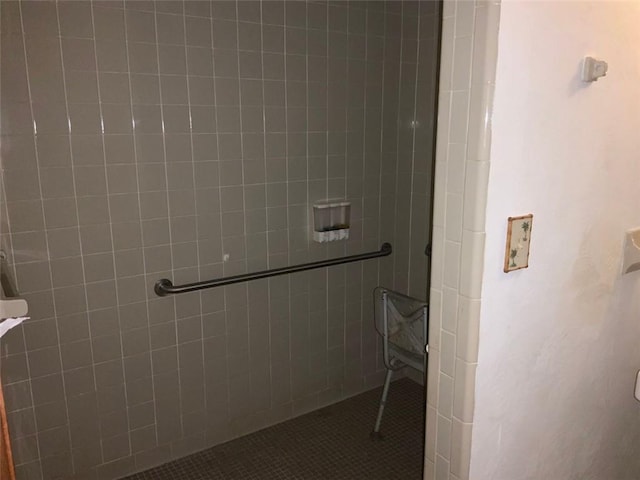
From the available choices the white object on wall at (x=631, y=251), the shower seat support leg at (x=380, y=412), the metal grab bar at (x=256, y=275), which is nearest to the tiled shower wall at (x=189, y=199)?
the metal grab bar at (x=256, y=275)

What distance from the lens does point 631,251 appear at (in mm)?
1526

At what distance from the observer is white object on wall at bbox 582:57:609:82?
4.07 ft

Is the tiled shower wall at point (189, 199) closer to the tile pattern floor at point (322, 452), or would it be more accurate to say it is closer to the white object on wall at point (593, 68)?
the tile pattern floor at point (322, 452)

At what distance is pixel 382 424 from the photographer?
2.70 m

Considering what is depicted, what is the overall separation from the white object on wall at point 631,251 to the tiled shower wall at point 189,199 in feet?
4.70

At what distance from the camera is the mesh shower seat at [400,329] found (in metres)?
2.31

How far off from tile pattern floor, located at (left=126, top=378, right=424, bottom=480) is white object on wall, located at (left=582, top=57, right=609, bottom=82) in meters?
1.68

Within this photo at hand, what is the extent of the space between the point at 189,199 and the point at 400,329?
1.14 metres

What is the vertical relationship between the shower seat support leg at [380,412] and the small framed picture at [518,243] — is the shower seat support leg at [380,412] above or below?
below

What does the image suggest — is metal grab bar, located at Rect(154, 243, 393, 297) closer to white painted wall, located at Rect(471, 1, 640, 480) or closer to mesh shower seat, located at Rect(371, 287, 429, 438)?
mesh shower seat, located at Rect(371, 287, 429, 438)

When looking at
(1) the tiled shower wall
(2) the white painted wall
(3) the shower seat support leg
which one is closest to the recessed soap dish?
(1) the tiled shower wall

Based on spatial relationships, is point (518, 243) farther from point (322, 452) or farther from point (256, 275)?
point (322, 452)

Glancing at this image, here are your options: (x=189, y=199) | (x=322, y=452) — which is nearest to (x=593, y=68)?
(x=189, y=199)

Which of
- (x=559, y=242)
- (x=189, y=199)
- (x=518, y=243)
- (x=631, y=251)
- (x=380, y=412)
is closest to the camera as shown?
(x=518, y=243)
